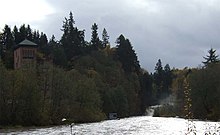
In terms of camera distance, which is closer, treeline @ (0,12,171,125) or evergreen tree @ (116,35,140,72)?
treeline @ (0,12,171,125)

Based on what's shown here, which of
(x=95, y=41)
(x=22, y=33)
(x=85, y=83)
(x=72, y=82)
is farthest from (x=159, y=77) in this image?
(x=72, y=82)

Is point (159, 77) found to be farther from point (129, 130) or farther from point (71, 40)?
point (129, 130)

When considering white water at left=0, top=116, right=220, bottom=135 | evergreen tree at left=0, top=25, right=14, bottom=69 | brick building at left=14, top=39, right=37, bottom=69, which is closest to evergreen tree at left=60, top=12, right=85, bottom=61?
evergreen tree at left=0, top=25, right=14, bottom=69

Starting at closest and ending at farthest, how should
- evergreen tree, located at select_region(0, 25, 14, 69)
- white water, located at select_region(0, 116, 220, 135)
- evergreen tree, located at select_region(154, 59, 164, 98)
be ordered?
white water, located at select_region(0, 116, 220, 135) → evergreen tree, located at select_region(0, 25, 14, 69) → evergreen tree, located at select_region(154, 59, 164, 98)

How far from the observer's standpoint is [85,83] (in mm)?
85375

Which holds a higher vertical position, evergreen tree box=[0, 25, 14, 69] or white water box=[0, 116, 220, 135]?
evergreen tree box=[0, 25, 14, 69]

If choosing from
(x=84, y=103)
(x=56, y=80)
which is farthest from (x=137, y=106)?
(x=56, y=80)

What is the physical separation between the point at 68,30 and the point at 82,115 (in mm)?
72731

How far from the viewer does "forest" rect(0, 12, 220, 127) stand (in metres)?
68.8

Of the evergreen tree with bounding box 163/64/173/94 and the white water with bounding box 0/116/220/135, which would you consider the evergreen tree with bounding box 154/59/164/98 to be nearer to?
the evergreen tree with bounding box 163/64/173/94

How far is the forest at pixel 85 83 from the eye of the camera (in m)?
68.8

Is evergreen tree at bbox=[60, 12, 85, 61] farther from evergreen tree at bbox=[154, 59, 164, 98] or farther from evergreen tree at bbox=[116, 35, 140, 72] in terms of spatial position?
evergreen tree at bbox=[154, 59, 164, 98]

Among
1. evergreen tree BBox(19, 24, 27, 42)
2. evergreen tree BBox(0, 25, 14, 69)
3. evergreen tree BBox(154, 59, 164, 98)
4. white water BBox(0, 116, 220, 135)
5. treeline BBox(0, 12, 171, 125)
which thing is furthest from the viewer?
evergreen tree BBox(154, 59, 164, 98)

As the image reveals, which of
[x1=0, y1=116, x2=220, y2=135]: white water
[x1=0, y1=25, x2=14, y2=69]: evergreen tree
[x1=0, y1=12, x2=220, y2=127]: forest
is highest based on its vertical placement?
[x1=0, y1=25, x2=14, y2=69]: evergreen tree
